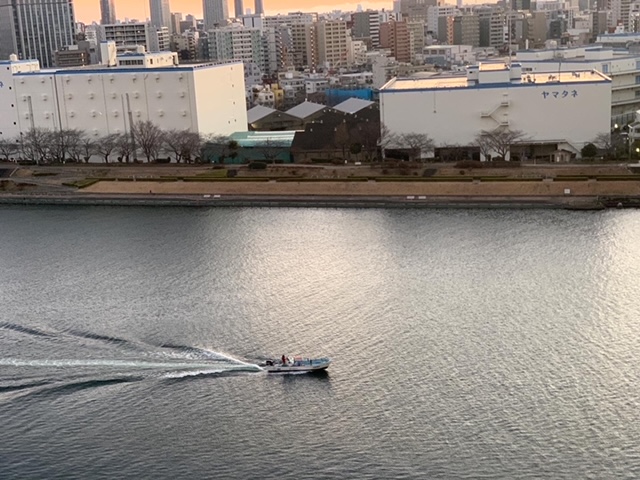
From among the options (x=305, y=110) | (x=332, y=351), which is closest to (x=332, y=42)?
(x=305, y=110)

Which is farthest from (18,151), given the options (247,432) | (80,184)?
(247,432)

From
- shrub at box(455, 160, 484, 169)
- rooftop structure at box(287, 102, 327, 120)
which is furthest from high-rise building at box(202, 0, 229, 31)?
shrub at box(455, 160, 484, 169)

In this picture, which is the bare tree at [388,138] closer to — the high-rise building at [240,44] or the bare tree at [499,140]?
the bare tree at [499,140]

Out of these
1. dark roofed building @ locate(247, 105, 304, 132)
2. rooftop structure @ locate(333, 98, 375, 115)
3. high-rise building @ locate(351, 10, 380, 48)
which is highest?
high-rise building @ locate(351, 10, 380, 48)

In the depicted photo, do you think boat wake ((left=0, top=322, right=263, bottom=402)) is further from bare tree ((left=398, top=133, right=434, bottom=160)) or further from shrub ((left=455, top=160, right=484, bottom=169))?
bare tree ((left=398, top=133, right=434, bottom=160))

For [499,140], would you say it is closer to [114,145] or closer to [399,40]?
[114,145]
